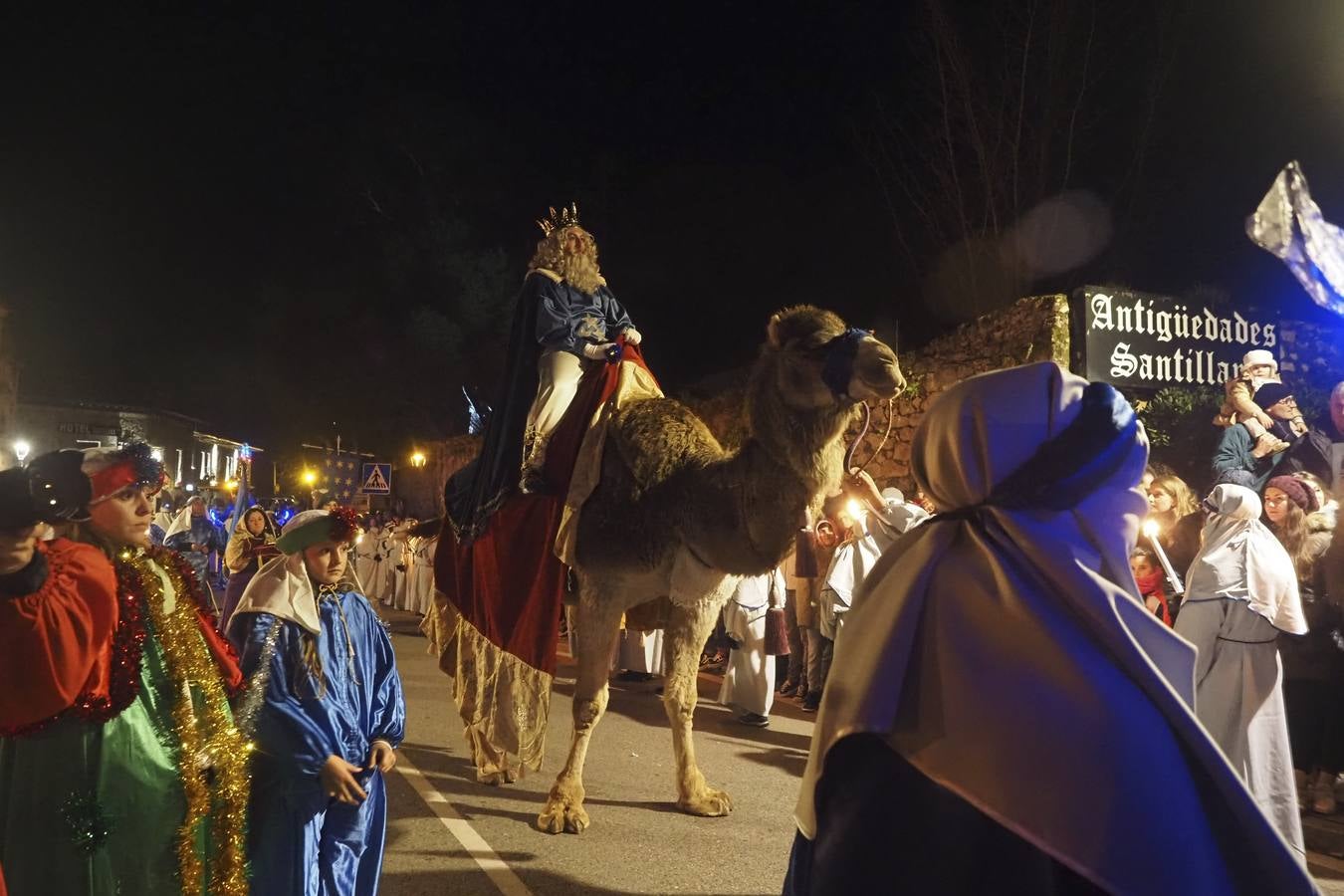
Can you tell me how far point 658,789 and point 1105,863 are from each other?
4.93m

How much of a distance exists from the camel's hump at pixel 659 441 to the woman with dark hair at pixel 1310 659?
390cm

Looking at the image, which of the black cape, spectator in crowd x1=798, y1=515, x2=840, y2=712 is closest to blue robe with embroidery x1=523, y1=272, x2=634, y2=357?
the black cape

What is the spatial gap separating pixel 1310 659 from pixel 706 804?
4095 millimetres

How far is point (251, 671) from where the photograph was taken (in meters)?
3.22

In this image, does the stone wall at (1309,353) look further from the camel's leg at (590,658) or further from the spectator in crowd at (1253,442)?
the camel's leg at (590,658)

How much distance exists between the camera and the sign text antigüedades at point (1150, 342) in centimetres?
940

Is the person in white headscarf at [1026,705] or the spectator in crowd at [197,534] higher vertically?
the spectator in crowd at [197,534]

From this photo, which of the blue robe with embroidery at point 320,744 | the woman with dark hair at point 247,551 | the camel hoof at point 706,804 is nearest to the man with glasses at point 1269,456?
the camel hoof at point 706,804

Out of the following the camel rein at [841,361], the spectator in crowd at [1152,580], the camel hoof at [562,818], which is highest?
the camel rein at [841,361]

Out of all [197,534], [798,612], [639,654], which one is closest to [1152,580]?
[798,612]

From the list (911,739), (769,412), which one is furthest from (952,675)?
(769,412)

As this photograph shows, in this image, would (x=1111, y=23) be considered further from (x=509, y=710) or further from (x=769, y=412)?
(x=509, y=710)

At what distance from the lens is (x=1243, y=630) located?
5328 mm

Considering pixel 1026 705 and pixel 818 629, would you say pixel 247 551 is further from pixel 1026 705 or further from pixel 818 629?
pixel 1026 705
